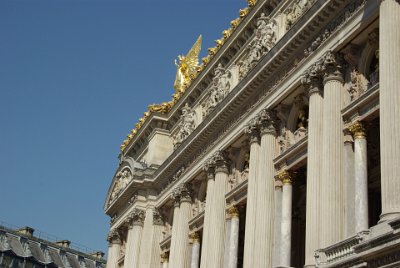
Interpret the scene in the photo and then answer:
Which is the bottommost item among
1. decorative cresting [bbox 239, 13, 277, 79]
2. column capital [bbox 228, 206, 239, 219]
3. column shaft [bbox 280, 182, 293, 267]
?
column shaft [bbox 280, 182, 293, 267]

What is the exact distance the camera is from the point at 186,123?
4419 centimetres

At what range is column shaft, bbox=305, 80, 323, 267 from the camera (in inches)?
1007

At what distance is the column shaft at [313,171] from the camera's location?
1007 inches

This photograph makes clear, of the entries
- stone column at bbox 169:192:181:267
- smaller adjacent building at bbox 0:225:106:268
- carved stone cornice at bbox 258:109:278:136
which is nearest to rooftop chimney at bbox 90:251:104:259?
smaller adjacent building at bbox 0:225:106:268

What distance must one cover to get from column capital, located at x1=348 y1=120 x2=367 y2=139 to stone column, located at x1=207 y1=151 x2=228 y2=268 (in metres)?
11.7

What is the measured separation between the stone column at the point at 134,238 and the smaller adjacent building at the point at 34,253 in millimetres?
32168

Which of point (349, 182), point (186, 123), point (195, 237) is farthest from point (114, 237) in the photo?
point (349, 182)

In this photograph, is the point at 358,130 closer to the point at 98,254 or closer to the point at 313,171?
the point at 313,171

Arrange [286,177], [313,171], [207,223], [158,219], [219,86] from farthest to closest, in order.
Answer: [158,219] → [219,86] → [207,223] → [286,177] → [313,171]

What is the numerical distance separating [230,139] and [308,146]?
879 centimetres

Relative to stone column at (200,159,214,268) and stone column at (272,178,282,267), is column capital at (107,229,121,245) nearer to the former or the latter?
stone column at (200,159,214,268)

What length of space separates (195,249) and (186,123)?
27.8 ft

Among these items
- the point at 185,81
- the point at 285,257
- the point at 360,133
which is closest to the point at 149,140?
the point at 185,81

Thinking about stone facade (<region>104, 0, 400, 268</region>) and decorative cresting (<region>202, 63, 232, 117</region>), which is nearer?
stone facade (<region>104, 0, 400, 268</region>)
